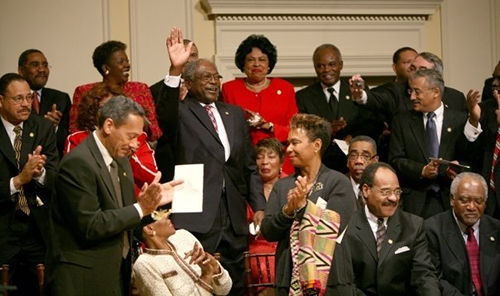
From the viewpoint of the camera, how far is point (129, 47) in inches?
299

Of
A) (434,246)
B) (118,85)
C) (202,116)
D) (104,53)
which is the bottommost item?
(434,246)

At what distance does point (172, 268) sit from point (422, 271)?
1.38 meters

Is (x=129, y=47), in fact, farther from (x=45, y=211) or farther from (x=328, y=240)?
(x=328, y=240)

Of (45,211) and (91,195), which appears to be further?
(45,211)

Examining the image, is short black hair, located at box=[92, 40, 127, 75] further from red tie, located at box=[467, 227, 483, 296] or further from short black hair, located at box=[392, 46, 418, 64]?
red tie, located at box=[467, 227, 483, 296]

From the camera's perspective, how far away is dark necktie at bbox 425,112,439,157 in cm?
639

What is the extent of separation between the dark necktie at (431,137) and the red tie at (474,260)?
74 cm

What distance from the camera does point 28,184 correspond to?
581cm

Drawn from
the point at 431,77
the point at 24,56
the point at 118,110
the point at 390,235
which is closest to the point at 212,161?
the point at 390,235

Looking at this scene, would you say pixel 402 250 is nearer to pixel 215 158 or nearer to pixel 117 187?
pixel 215 158

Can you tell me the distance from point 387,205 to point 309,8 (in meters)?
2.83

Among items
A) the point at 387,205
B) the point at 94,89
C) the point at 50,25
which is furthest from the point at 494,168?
the point at 50,25

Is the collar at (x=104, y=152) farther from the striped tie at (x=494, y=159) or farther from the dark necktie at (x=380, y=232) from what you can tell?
the striped tie at (x=494, y=159)

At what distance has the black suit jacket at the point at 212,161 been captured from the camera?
5.74 m
